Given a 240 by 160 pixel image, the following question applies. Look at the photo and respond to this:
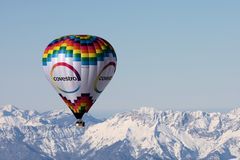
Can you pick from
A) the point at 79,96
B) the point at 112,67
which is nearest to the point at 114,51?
the point at 112,67

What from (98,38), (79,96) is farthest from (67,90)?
(98,38)

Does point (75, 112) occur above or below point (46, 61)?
below

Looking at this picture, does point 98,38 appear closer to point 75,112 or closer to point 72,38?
point 72,38

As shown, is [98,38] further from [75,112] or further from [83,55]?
[75,112]

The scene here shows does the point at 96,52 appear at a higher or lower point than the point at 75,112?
higher

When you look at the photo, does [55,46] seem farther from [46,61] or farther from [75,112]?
[75,112]
